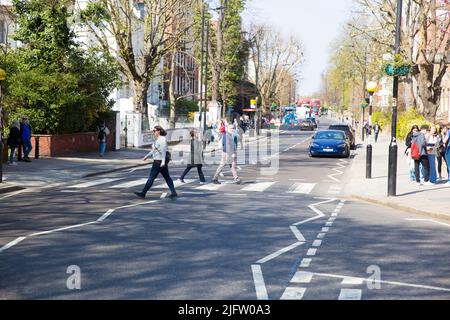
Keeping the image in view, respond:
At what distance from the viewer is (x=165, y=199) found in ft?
55.3

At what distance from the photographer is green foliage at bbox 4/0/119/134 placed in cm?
2941

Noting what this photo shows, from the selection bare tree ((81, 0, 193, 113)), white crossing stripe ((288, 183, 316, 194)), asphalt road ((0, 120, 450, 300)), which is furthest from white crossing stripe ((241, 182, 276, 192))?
bare tree ((81, 0, 193, 113))

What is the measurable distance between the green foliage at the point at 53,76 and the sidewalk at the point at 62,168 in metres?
1.93

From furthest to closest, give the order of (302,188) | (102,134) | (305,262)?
(102,134) < (302,188) < (305,262)

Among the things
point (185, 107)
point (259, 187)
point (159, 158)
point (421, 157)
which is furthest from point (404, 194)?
point (185, 107)

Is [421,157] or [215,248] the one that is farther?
[421,157]

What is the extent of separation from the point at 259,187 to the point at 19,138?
980cm

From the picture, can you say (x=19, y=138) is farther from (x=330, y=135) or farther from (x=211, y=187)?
(x=330, y=135)

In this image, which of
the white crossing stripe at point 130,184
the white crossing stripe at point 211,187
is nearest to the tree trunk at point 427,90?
the white crossing stripe at point 211,187

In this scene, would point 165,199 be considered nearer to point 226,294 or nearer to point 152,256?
point 152,256

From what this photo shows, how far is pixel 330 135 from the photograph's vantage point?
3825cm
